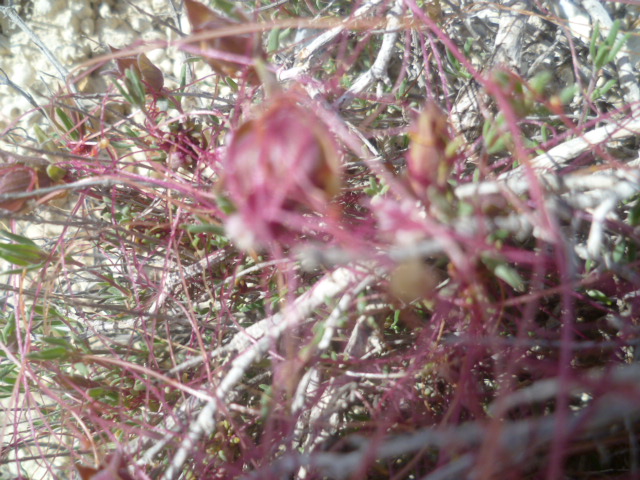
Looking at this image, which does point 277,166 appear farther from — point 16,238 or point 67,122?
point 67,122

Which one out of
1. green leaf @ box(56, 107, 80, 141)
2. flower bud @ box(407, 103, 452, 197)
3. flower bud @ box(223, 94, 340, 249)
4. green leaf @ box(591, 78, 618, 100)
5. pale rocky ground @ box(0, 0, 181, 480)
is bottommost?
green leaf @ box(591, 78, 618, 100)

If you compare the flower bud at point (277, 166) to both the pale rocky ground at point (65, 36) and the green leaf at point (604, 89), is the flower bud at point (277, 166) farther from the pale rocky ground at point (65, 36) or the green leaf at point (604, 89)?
the pale rocky ground at point (65, 36)

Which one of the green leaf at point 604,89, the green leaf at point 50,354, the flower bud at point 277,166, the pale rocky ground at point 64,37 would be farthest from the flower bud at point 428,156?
the pale rocky ground at point 64,37

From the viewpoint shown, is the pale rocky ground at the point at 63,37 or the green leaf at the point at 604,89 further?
the pale rocky ground at the point at 63,37

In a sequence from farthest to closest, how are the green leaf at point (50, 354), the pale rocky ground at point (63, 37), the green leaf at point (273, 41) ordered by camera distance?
the pale rocky ground at point (63, 37)
the green leaf at point (273, 41)
the green leaf at point (50, 354)

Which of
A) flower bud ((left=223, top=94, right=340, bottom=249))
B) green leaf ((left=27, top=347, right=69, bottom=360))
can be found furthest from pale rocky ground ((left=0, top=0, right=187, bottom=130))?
flower bud ((left=223, top=94, right=340, bottom=249))

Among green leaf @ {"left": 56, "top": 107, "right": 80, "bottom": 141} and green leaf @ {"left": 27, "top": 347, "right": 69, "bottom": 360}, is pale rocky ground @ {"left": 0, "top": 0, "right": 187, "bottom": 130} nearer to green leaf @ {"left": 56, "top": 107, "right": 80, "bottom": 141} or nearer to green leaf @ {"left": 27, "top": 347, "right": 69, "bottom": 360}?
green leaf @ {"left": 56, "top": 107, "right": 80, "bottom": 141}

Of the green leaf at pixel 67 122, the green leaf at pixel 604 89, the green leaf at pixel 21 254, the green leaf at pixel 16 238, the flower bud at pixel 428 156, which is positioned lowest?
the green leaf at pixel 604 89

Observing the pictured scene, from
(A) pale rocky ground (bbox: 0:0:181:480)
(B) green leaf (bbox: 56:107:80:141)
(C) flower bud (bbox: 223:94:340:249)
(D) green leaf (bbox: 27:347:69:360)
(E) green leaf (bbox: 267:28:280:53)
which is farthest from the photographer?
(A) pale rocky ground (bbox: 0:0:181:480)

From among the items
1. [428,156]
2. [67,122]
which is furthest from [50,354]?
[428,156]

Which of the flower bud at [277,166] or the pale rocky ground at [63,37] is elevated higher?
the pale rocky ground at [63,37]

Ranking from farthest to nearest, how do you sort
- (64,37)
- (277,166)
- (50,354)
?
(64,37) < (50,354) < (277,166)

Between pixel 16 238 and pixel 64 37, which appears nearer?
pixel 16 238
